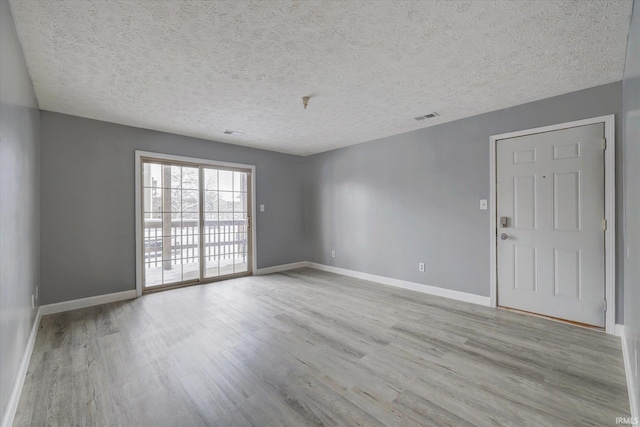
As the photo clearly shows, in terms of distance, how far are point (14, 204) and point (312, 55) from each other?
2488 mm

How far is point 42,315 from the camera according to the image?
3283 millimetres

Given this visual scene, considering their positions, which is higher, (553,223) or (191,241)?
(553,223)

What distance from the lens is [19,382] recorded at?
190 cm

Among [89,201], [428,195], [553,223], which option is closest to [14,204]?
[89,201]

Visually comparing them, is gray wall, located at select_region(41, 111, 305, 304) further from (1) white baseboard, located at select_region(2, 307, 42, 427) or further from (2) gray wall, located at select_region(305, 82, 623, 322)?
(2) gray wall, located at select_region(305, 82, 623, 322)

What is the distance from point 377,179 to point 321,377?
3438 mm

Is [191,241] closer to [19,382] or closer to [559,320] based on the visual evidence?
[19,382]

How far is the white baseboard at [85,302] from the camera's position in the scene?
3.38m

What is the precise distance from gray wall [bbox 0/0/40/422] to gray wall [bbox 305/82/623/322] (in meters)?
4.27

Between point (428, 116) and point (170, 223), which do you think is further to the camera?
point (170, 223)

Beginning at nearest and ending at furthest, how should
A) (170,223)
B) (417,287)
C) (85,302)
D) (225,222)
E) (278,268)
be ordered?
(85,302) → (417,287) → (170,223) → (225,222) → (278,268)

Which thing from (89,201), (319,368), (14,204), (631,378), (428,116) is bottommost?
(319,368)

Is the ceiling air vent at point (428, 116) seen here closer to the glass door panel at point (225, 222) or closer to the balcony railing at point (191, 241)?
the glass door panel at point (225, 222)

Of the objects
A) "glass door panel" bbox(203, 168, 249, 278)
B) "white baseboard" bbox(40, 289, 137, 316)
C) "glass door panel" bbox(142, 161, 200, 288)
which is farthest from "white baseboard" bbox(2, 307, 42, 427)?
"glass door panel" bbox(203, 168, 249, 278)
